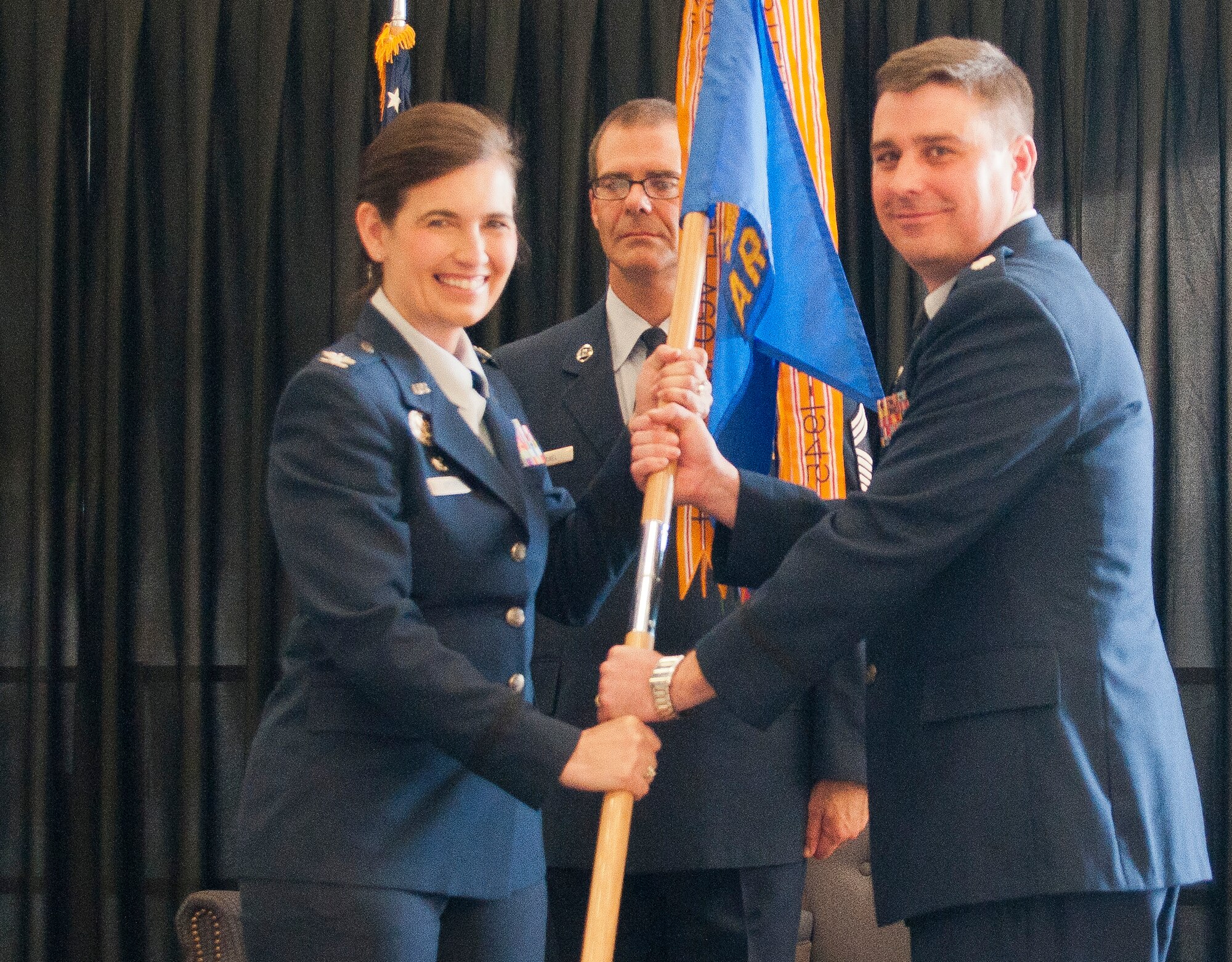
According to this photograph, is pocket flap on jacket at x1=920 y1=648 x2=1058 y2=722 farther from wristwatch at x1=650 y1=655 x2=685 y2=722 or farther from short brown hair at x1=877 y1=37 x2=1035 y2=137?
short brown hair at x1=877 y1=37 x2=1035 y2=137

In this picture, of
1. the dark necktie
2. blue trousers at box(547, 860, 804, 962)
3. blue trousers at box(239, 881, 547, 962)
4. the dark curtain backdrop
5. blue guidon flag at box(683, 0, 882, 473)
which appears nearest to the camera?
blue trousers at box(239, 881, 547, 962)

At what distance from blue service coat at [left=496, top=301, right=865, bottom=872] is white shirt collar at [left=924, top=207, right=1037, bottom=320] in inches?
21.7

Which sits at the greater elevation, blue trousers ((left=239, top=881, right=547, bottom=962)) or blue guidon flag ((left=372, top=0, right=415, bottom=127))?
blue guidon flag ((left=372, top=0, right=415, bottom=127))

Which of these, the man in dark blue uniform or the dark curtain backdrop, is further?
the dark curtain backdrop

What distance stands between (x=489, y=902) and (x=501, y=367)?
3.49 feet

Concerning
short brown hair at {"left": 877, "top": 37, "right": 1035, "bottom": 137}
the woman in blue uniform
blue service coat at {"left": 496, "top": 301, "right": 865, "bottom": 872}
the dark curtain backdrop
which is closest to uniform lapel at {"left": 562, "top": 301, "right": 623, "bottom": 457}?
blue service coat at {"left": 496, "top": 301, "right": 865, "bottom": 872}

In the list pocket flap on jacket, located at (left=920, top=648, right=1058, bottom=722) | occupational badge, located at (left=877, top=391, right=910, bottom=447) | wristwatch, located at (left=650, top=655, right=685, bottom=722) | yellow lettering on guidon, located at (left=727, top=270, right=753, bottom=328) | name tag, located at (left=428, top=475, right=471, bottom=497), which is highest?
yellow lettering on guidon, located at (left=727, top=270, right=753, bottom=328)

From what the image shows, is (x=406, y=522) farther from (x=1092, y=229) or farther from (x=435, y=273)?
(x=1092, y=229)

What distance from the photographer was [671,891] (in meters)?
2.16

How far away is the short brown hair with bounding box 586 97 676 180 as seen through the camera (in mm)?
2459

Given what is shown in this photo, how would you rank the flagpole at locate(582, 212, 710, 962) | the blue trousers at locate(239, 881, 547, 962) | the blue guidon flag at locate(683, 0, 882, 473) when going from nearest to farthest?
the blue trousers at locate(239, 881, 547, 962) → the flagpole at locate(582, 212, 710, 962) → the blue guidon flag at locate(683, 0, 882, 473)

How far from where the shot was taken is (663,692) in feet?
6.32

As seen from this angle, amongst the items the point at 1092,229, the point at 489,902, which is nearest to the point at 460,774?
the point at 489,902

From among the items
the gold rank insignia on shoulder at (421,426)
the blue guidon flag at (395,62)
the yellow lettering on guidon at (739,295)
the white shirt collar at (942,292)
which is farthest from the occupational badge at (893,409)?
the blue guidon flag at (395,62)
